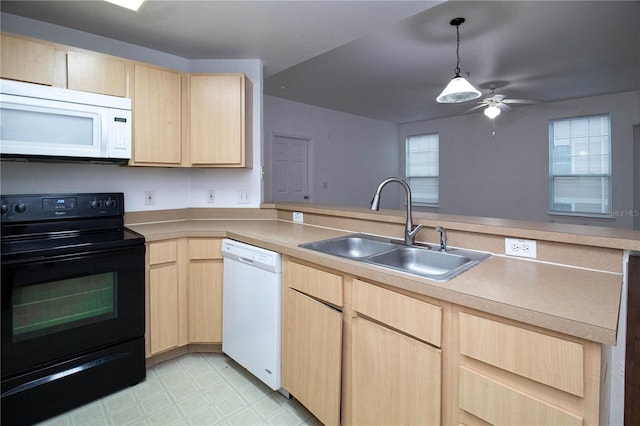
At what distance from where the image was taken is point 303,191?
5402 millimetres

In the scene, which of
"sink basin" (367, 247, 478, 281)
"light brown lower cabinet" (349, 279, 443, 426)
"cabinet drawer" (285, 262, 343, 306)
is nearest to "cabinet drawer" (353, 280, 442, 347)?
"light brown lower cabinet" (349, 279, 443, 426)

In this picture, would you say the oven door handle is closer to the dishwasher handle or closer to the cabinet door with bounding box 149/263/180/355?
the cabinet door with bounding box 149/263/180/355

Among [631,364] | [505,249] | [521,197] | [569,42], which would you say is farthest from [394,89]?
[631,364]

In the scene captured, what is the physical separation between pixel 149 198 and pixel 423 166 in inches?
218

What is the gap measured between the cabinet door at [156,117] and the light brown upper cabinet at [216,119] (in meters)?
0.10

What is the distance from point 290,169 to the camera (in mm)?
5242

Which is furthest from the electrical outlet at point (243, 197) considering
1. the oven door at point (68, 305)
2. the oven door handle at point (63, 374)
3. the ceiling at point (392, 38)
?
the oven door handle at point (63, 374)

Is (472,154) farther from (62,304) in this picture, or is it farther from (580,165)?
(62,304)

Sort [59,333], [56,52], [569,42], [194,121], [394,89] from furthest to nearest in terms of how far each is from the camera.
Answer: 1. [394,89]
2. [569,42]
3. [194,121]
4. [56,52]
5. [59,333]

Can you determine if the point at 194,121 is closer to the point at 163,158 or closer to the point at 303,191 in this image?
the point at 163,158

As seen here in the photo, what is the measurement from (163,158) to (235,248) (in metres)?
0.90

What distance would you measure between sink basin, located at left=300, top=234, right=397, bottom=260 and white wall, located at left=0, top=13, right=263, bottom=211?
1149 mm

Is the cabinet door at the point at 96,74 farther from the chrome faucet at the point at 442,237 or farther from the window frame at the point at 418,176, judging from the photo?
the window frame at the point at 418,176

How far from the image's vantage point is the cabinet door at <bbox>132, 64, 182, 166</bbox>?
216 centimetres
